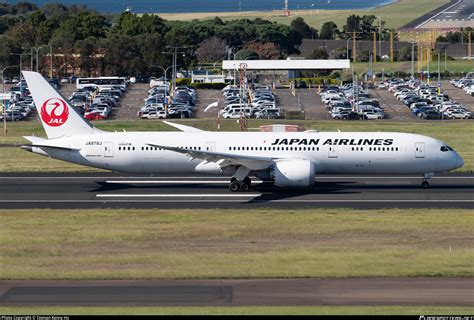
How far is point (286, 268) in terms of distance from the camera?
3559 centimetres

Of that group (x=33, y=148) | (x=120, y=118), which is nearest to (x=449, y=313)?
(x=33, y=148)

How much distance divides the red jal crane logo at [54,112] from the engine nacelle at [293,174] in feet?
42.4

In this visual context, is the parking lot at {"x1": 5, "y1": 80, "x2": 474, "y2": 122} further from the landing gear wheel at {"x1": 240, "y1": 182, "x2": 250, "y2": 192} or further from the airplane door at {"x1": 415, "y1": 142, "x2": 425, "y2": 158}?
the landing gear wheel at {"x1": 240, "y1": 182, "x2": 250, "y2": 192}

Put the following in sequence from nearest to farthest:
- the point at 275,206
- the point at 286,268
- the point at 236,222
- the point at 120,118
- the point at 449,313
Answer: the point at 449,313 → the point at 286,268 → the point at 236,222 → the point at 275,206 → the point at 120,118

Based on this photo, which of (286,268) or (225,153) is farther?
(225,153)

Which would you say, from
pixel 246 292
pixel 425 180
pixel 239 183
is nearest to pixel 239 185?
pixel 239 183

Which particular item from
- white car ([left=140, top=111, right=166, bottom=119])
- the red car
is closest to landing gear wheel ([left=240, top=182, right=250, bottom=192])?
the red car

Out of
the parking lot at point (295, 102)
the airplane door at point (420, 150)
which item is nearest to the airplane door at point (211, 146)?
the airplane door at point (420, 150)

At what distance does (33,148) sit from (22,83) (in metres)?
89.1

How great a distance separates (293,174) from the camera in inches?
2128

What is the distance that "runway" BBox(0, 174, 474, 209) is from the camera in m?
51.5

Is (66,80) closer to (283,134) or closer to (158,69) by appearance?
(158,69)

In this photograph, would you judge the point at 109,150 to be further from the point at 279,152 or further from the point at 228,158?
the point at 279,152

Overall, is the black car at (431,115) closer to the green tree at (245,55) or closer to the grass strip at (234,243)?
the grass strip at (234,243)
